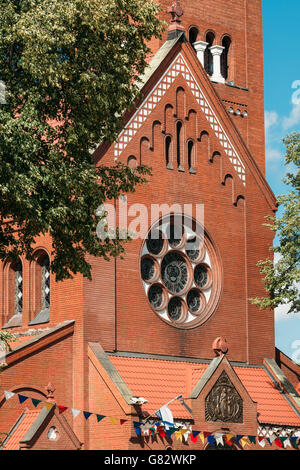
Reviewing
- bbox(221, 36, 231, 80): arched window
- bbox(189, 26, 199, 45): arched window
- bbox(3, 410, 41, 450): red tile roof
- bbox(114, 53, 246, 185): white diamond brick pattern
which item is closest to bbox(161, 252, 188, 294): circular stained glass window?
bbox(114, 53, 246, 185): white diamond brick pattern

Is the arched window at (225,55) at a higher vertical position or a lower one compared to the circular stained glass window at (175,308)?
higher

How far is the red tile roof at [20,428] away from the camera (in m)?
32.7

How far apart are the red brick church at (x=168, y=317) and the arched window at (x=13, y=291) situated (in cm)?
5

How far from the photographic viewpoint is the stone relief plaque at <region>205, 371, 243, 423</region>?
117 ft

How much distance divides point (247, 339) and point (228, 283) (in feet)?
7.50

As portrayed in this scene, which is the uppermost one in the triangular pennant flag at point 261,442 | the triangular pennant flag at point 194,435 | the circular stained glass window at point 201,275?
the circular stained glass window at point 201,275

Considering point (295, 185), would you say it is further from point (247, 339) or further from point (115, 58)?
point (115, 58)

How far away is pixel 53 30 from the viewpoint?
2519 centimetres

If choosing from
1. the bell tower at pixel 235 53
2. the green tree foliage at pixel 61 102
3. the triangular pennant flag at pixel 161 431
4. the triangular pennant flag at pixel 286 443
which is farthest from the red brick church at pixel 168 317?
the green tree foliage at pixel 61 102

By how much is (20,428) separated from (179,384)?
6.29 meters

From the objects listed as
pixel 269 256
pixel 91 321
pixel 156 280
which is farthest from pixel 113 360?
pixel 269 256

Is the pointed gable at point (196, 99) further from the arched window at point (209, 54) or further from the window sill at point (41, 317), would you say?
the arched window at point (209, 54)

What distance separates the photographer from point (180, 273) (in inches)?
1558

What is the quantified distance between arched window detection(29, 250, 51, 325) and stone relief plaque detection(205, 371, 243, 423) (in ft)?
22.8
